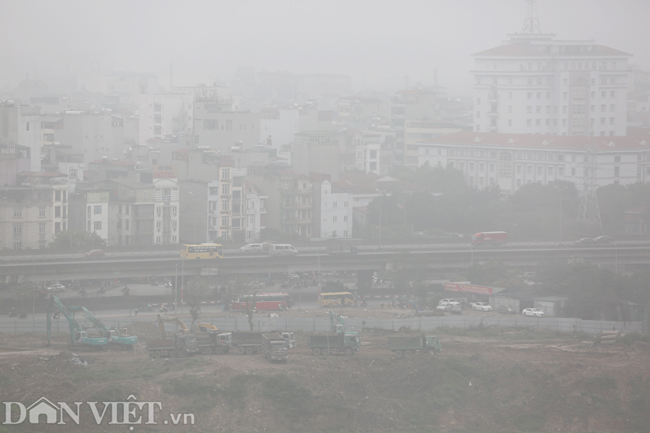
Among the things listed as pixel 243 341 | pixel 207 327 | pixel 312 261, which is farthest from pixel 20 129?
pixel 243 341

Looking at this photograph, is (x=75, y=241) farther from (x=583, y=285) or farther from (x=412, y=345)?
(x=583, y=285)

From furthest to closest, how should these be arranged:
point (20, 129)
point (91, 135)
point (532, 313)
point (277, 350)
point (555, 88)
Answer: point (555, 88), point (91, 135), point (20, 129), point (532, 313), point (277, 350)

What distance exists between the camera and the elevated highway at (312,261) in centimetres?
3025

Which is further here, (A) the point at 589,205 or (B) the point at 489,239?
(A) the point at 589,205

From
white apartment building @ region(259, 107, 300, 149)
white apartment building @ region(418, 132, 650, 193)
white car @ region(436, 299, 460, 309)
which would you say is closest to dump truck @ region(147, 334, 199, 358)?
white car @ region(436, 299, 460, 309)

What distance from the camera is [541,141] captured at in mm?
60500

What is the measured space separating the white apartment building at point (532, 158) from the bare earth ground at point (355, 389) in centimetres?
3235

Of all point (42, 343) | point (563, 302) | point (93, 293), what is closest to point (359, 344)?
point (42, 343)

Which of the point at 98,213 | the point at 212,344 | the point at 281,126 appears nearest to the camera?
the point at 212,344

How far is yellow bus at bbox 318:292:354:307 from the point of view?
29.9 metres

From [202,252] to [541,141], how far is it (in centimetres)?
3356

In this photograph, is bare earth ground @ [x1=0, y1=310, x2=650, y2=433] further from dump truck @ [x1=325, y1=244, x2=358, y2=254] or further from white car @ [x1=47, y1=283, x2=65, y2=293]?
dump truck @ [x1=325, y1=244, x2=358, y2=254]

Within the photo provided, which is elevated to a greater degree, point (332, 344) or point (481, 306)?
point (332, 344)

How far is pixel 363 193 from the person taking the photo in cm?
4788
